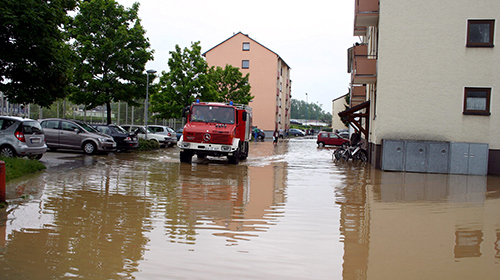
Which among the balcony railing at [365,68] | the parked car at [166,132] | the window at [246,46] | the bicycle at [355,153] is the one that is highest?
the window at [246,46]

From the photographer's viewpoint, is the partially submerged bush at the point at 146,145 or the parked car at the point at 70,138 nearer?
the parked car at the point at 70,138

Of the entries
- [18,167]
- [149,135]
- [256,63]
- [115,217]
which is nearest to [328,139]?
[149,135]

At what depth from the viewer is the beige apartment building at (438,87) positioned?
Answer: 1728 cm

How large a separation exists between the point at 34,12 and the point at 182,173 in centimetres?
632

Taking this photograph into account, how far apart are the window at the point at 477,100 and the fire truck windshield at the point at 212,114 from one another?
31.1 ft

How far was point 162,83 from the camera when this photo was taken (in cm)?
3816

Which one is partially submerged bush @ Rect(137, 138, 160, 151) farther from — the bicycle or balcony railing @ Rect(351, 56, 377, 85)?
balcony railing @ Rect(351, 56, 377, 85)

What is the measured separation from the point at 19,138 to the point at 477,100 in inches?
671

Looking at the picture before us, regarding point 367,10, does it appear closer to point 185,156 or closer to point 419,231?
point 185,156

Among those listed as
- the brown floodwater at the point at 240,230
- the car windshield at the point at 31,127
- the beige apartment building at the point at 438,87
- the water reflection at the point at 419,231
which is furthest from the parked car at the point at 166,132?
the water reflection at the point at 419,231

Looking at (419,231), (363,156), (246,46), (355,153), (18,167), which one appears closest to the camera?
(419,231)

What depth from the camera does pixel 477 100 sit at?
17.6m

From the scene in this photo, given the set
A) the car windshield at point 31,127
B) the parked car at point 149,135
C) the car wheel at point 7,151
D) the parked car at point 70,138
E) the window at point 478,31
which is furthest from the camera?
the parked car at point 149,135

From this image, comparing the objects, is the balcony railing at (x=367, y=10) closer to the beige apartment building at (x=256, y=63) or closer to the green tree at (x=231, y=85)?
the green tree at (x=231, y=85)
